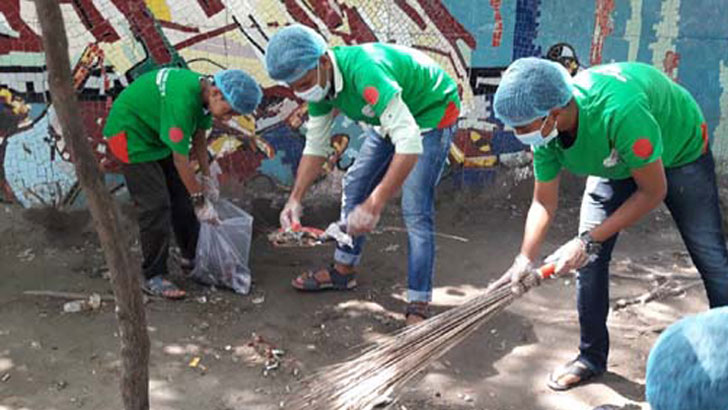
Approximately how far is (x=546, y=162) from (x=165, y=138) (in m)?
2.12

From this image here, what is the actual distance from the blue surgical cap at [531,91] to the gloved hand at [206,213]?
214 cm

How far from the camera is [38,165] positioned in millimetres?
4754

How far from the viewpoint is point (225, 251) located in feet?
14.3

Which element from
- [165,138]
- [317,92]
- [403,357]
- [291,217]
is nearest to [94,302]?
[165,138]

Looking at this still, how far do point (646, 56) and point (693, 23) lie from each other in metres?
0.57

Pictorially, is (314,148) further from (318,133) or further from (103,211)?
(103,211)

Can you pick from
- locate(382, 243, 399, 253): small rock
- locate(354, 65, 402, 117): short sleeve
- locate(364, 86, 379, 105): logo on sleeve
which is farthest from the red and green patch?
locate(382, 243, 399, 253): small rock

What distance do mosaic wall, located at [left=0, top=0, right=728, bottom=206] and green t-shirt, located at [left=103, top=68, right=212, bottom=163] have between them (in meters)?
0.33

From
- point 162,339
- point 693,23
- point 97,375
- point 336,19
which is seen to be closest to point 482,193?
point 336,19

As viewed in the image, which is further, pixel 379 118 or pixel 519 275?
pixel 379 118

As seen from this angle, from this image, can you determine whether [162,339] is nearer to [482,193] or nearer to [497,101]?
[497,101]

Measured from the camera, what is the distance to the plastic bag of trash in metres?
4.34

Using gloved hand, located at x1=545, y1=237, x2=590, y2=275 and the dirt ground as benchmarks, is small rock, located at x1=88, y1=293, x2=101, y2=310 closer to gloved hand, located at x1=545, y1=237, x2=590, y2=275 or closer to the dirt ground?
the dirt ground

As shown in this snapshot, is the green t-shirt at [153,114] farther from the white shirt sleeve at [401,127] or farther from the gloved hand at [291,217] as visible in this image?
the white shirt sleeve at [401,127]
